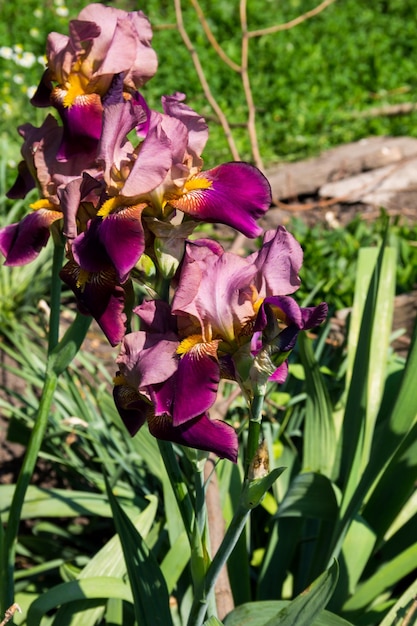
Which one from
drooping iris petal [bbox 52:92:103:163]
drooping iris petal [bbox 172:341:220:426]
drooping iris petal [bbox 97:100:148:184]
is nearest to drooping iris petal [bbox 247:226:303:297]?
drooping iris petal [bbox 172:341:220:426]

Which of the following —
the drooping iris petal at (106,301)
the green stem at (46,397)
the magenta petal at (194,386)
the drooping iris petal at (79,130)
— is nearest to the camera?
the magenta petal at (194,386)

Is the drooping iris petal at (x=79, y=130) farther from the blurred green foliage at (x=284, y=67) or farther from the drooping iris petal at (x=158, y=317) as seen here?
the blurred green foliage at (x=284, y=67)

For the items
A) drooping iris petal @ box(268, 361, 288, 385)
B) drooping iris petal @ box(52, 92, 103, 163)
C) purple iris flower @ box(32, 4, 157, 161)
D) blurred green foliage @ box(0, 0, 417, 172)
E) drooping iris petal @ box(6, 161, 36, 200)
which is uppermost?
purple iris flower @ box(32, 4, 157, 161)

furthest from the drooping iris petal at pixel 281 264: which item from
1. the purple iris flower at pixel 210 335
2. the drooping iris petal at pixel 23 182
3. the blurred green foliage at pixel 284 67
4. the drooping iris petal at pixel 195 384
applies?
the blurred green foliage at pixel 284 67

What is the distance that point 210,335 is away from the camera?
37.5 inches

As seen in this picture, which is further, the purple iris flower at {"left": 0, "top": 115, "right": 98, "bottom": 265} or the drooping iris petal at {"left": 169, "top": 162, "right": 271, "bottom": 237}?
the purple iris flower at {"left": 0, "top": 115, "right": 98, "bottom": 265}

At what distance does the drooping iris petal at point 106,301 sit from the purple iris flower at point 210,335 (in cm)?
3

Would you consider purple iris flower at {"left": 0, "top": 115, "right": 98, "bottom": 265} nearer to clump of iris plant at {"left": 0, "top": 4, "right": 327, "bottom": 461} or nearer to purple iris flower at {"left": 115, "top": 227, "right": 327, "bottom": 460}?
clump of iris plant at {"left": 0, "top": 4, "right": 327, "bottom": 461}

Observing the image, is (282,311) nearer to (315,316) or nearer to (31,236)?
(315,316)

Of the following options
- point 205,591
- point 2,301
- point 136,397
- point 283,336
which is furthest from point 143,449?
point 2,301

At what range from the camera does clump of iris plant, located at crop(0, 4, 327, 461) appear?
91 centimetres

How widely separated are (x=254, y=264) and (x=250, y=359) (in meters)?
0.12

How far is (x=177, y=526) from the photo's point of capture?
161 centimetres

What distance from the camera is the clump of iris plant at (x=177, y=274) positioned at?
91cm
